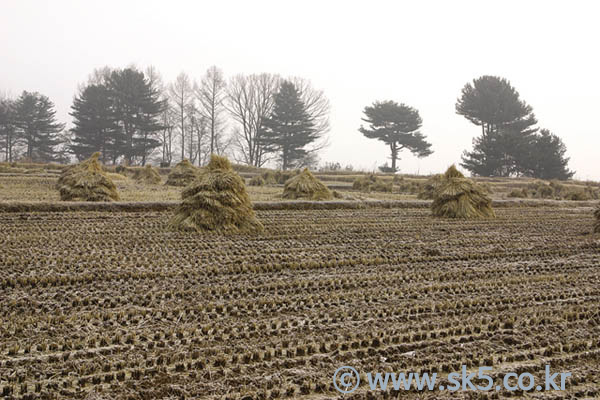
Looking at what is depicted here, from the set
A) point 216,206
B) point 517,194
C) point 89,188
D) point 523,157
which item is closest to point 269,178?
point 517,194

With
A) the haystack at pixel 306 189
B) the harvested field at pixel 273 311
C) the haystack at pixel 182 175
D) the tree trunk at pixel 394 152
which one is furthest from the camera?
the tree trunk at pixel 394 152

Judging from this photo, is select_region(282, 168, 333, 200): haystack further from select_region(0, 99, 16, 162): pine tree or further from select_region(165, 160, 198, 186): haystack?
select_region(0, 99, 16, 162): pine tree

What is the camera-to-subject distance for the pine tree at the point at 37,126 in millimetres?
45344

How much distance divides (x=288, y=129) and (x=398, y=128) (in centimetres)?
957

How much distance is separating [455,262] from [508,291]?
4.60ft

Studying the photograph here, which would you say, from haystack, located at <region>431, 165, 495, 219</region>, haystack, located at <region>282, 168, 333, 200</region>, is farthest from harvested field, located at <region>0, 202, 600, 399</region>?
haystack, located at <region>282, 168, 333, 200</region>

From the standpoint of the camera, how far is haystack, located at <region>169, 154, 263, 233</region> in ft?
27.4

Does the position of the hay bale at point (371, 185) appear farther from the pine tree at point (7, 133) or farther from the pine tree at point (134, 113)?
the pine tree at point (7, 133)

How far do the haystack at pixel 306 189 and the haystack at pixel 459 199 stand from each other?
3.48 m

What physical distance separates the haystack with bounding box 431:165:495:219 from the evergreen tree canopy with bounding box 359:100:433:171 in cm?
3215

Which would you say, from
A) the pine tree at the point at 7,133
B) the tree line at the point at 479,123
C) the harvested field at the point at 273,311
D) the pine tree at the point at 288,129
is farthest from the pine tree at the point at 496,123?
the pine tree at the point at 7,133

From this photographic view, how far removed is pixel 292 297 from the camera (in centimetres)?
476

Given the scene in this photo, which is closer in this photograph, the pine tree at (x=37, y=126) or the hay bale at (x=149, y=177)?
the hay bale at (x=149, y=177)

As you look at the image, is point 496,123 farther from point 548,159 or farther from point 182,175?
point 182,175
